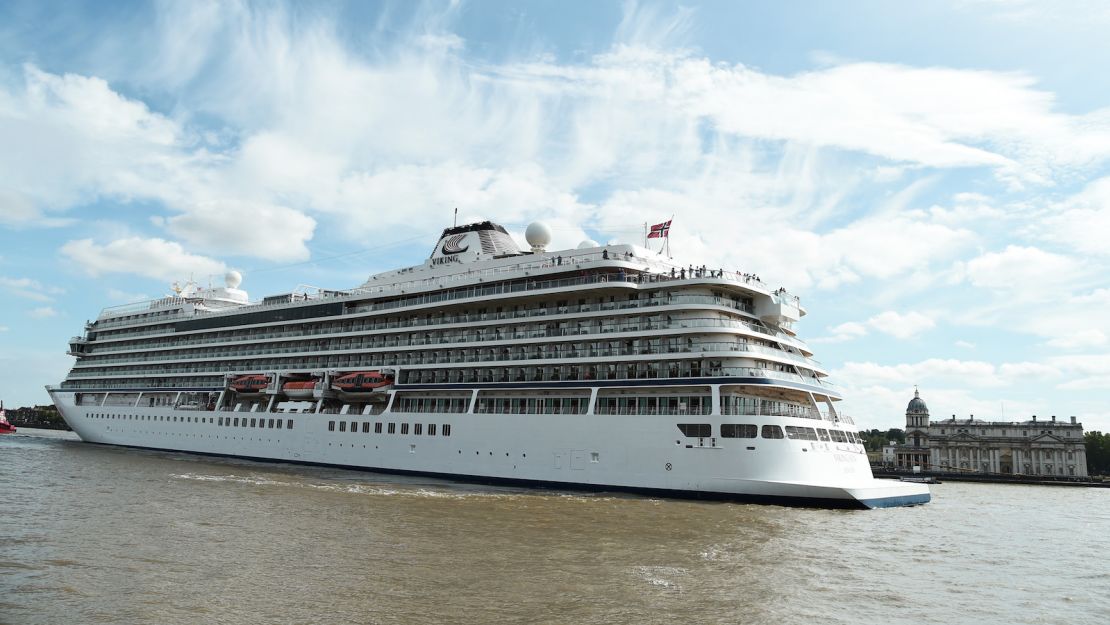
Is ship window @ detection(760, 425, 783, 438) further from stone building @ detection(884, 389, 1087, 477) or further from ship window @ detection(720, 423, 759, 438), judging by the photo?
stone building @ detection(884, 389, 1087, 477)

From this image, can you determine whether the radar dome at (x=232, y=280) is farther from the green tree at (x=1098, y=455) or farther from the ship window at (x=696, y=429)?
the green tree at (x=1098, y=455)

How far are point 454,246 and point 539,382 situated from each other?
53.1 ft

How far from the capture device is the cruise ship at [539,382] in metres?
33.0

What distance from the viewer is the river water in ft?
51.2

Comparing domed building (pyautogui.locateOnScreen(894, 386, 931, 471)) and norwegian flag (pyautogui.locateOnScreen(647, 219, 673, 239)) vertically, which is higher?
norwegian flag (pyautogui.locateOnScreen(647, 219, 673, 239))

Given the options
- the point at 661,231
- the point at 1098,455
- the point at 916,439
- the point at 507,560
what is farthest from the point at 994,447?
the point at 507,560

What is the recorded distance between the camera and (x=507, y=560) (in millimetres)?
20078

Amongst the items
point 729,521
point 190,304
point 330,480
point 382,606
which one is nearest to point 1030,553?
point 729,521

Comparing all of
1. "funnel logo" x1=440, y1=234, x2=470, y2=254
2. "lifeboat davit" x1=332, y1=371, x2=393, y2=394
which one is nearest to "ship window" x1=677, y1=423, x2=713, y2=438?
"lifeboat davit" x1=332, y1=371, x2=393, y2=394

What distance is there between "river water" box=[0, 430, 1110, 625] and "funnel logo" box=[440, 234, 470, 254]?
2114cm

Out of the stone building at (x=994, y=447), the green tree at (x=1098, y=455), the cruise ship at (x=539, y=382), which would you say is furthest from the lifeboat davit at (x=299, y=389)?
the green tree at (x=1098, y=455)

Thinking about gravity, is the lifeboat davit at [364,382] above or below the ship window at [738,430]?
above

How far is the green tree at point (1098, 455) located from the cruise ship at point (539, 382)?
9243 cm

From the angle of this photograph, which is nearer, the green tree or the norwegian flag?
the norwegian flag
